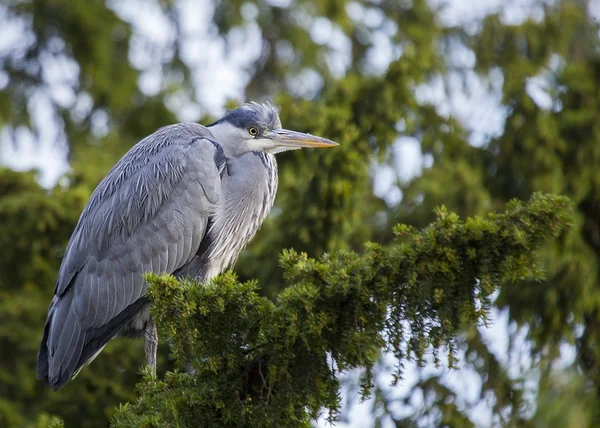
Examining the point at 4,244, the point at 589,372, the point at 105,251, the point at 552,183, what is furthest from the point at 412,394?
the point at 4,244

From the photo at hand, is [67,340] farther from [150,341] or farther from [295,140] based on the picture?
[295,140]

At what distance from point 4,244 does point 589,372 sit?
441 centimetres

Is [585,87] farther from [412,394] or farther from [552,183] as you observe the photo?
[412,394]

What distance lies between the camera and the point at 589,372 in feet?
19.0

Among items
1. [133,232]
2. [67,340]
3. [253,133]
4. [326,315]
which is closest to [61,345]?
[67,340]

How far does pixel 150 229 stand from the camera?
Result: 15.7ft

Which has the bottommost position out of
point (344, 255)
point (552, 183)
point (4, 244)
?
point (4, 244)

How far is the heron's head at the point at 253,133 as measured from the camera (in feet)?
16.8

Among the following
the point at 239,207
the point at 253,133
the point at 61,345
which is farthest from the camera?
the point at 253,133

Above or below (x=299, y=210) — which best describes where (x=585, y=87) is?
above

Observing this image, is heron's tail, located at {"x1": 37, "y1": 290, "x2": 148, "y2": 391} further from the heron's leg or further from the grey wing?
the heron's leg

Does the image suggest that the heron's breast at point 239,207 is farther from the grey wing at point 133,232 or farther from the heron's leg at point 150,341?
the heron's leg at point 150,341

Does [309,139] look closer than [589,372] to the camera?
Yes

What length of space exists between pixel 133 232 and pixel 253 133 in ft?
3.39
